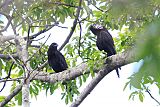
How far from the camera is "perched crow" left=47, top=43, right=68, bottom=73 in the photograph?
536 centimetres

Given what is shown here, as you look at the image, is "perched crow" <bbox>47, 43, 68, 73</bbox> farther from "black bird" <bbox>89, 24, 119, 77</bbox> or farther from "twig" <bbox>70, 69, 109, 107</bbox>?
"twig" <bbox>70, 69, 109, 107</bbox>

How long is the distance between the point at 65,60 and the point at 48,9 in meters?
1.67

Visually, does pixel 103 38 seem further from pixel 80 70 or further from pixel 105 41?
pixel 80 70

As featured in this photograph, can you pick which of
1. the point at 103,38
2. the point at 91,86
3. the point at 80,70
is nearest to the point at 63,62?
the point at 103,38

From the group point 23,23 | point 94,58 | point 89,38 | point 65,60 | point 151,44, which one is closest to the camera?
point 151,44

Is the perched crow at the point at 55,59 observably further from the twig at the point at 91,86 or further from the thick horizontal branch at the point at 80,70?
the twig at the point at 91,86

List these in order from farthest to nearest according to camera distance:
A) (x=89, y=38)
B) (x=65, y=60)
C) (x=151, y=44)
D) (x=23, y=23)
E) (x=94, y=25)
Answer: (x=65, y=60) → (x=89, y=38) → (x=94, y=25) → (x=23, y=23) → (x=151, y=44)

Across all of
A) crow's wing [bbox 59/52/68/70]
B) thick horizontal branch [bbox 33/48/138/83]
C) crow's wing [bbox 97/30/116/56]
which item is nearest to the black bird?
crow's wing [bbox 97/30/116/56]

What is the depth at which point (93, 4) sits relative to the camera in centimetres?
401

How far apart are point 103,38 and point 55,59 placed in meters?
0.99

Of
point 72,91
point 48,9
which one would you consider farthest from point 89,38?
point 48,9

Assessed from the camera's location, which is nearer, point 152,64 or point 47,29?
point 152,64

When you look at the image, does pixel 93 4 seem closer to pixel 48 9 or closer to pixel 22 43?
pixel 48 9

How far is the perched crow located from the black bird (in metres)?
0.75
